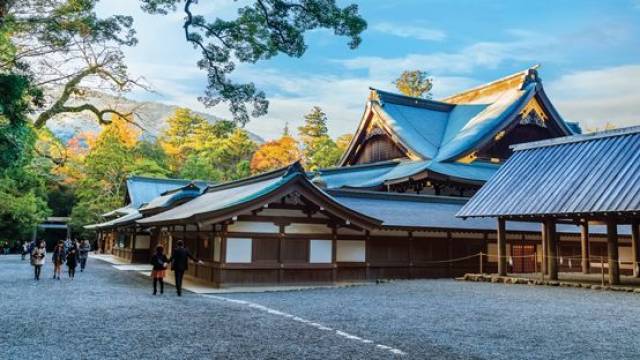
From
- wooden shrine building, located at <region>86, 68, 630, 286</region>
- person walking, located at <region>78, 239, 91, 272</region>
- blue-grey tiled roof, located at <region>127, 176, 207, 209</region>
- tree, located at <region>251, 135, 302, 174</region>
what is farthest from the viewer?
tree, located at <region>251, 135, 302, 174</region>

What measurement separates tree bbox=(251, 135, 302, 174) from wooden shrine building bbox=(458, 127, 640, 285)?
45928mm

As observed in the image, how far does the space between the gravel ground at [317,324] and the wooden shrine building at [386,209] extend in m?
2.79

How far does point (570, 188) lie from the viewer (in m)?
17.9

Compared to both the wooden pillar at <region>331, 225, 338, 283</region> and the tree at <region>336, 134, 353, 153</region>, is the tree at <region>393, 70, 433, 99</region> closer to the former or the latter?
the tree at <region>336, 134, 353, 153</region>

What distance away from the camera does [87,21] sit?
539 inches

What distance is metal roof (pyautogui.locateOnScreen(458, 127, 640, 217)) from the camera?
16.3 meters

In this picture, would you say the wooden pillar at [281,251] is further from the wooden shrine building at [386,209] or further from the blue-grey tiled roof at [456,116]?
the blue-grey tiled roof at [456,116]

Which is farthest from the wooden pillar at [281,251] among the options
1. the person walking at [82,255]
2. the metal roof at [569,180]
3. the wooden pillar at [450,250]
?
the person walking at [82,255]

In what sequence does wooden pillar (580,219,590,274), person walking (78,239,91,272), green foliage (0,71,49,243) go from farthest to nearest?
person walking (78,239,91,272), wooden pillar (580,219,590,274), green foliage (0,71,49,243)

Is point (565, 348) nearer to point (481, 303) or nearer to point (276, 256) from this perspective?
point (481, 303)

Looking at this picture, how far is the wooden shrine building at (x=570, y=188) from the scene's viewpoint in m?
16.4

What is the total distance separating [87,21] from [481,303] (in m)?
13.0

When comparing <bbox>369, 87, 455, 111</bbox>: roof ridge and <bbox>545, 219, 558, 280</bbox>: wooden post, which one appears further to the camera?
<bbox>369, 87, 455, 111</bbox>: roof ridge

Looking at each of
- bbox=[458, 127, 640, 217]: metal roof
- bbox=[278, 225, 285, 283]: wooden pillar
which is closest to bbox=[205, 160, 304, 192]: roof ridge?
bbox=[278, 225, 285, 283]: wooden pillar
